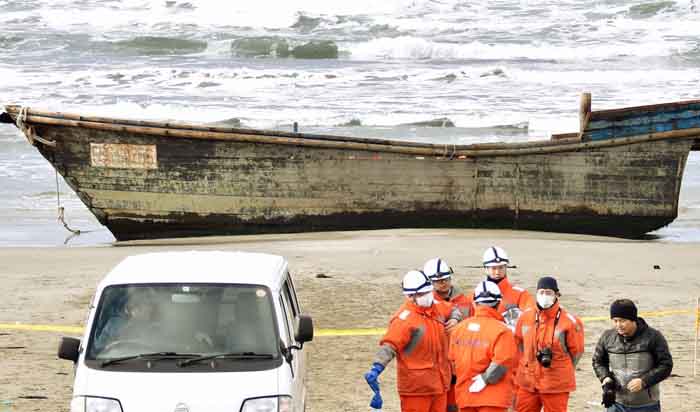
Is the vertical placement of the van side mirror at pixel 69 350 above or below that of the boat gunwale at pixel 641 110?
above

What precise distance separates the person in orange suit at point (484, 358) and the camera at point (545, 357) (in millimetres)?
596

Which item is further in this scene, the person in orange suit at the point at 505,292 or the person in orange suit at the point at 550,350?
the person in orange suit at the point at 505,292

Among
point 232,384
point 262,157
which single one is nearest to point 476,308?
point 232,384

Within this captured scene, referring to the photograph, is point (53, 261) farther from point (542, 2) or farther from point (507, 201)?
point (542, 2)

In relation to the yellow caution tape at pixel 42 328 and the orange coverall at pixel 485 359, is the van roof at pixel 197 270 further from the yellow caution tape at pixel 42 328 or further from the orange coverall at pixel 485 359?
the yellow caution tape at pixel 42 328

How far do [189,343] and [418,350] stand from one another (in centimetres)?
159

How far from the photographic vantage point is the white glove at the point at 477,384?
787cm

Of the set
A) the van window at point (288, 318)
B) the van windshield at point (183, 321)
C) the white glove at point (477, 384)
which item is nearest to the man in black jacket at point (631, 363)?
the white glove at point (477, 384)

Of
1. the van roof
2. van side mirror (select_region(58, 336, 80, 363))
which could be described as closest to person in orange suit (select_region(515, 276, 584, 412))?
the van roof

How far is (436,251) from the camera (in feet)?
59.0

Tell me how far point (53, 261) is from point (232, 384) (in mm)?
10832

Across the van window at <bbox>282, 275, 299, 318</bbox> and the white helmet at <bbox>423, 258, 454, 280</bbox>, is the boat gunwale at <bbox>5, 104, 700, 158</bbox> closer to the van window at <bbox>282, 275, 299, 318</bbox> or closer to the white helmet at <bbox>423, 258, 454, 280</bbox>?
the van window at <bbox>282, 275, 299, 318</bbox>

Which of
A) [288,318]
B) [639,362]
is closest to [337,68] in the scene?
[288,318]

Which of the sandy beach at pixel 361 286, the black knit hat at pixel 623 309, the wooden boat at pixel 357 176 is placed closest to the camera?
the black knit hat at pixel 623 309
